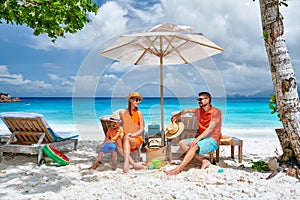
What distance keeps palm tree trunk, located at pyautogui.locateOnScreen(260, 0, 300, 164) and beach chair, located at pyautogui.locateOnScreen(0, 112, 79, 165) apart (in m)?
3.71

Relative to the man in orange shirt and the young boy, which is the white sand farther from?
the young boy

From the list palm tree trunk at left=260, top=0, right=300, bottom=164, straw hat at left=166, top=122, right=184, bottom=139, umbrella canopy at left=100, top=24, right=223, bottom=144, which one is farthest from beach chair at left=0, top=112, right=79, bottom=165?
palm tree trunk at left=260, top=0, right=300, bottom=164

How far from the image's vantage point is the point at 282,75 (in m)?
4.16

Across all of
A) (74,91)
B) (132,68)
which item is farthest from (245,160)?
(74,91)

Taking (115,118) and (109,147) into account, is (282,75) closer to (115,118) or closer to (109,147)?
(115,118)

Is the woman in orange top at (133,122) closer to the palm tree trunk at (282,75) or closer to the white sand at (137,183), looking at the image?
the white sand at (137,183)

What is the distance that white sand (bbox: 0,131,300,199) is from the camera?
345cm

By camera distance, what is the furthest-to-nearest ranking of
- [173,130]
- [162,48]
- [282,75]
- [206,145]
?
[162,48] < [173,130] < [206,145] < [282,75]

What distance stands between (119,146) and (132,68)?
79.1 inches

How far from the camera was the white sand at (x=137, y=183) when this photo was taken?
11.3 ft

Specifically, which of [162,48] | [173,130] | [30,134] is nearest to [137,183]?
[173,130]

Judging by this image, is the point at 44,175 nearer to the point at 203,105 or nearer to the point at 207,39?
the point at 203,105

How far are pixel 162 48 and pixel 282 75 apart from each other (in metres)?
2.14

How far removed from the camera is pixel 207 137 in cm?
452
